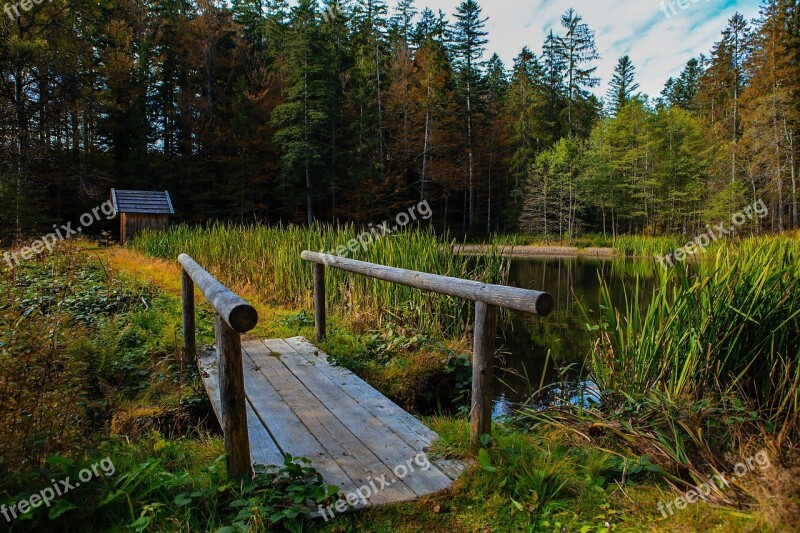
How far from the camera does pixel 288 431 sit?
111 inches

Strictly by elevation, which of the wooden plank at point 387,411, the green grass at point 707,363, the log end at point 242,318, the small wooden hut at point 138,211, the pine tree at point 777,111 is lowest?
the wooden plank at point 387,411

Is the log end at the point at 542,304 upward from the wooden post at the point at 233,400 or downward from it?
upward

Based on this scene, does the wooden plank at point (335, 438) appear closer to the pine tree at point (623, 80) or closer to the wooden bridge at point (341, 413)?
the wooden bridge at point (341, 413)

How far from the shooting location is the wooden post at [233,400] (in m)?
2.10

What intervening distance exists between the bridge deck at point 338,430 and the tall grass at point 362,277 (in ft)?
5.96

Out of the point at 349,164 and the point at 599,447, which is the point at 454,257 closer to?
the point at 599,447

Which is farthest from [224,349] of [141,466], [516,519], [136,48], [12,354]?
[136,48]

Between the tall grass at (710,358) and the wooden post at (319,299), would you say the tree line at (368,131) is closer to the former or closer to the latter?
the wooden post at (319,299)

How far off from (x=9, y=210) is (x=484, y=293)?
15.8 m

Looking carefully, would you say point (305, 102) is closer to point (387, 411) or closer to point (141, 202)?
point (141, 202)

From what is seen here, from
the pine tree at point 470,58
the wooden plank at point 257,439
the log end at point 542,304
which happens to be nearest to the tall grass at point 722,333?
the log end at point 542,304

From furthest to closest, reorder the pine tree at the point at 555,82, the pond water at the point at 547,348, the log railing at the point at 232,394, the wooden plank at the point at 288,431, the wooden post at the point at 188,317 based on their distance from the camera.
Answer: the pine tree at the point at 555,82
the pond water at the point at 547,348
the wooden post at the point at 188,317
the wooden plank at the point at 288,431
the log railing at the point at 232,394

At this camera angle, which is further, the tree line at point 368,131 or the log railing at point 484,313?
the tree line at point 368,131

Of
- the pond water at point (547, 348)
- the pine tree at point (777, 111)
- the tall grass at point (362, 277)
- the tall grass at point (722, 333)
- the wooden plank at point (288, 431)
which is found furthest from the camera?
the pine tree at point (777, 111)
